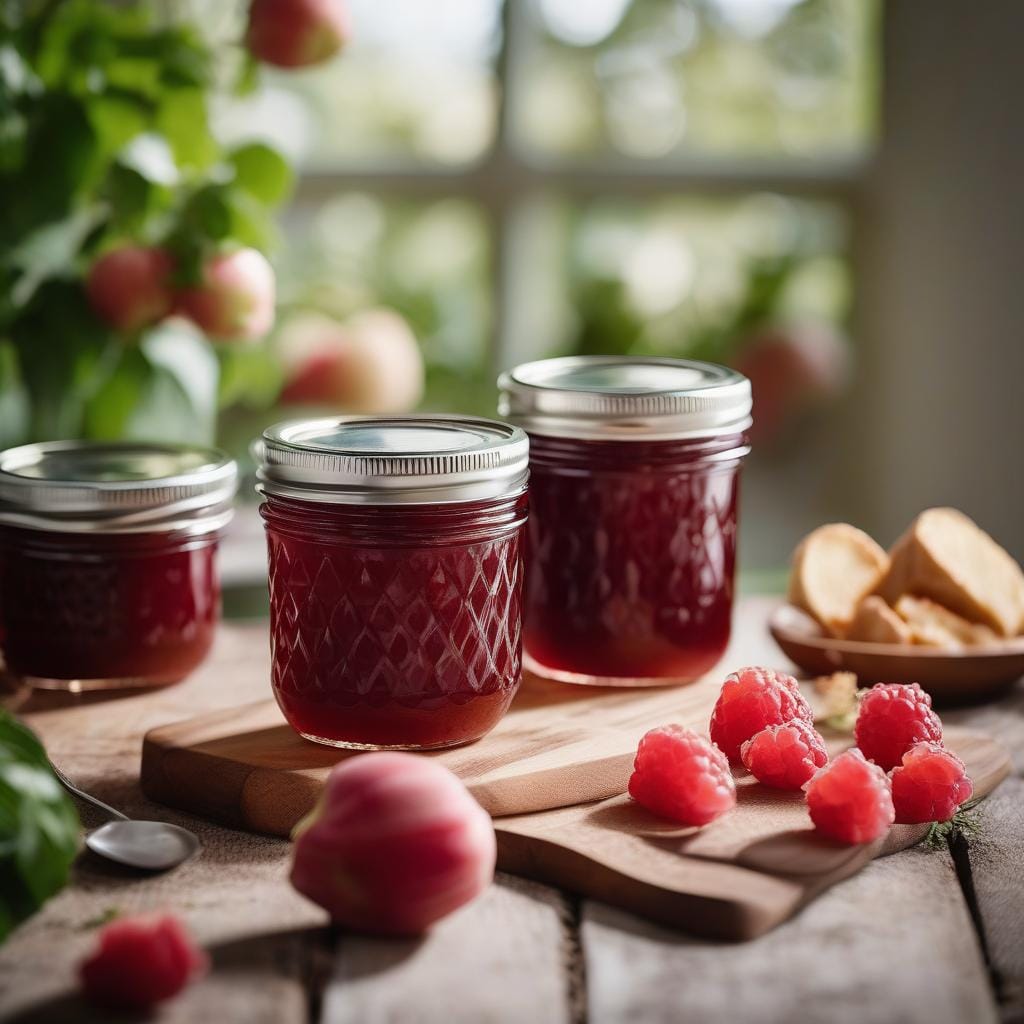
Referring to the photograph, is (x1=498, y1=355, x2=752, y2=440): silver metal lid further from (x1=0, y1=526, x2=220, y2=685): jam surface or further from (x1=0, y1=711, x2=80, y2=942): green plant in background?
(x1=0, y1=711, x2=80, y2=942): green plant in background

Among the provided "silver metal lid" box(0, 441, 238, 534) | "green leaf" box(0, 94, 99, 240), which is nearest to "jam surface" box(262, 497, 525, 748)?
"silver metal lid" box(0, 441, 238, 534)

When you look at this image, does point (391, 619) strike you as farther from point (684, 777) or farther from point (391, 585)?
point (684, 777)

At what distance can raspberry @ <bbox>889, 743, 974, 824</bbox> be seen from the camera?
1.13m

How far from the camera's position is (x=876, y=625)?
1.46 m

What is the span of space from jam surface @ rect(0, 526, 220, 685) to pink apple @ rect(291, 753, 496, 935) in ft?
1.65

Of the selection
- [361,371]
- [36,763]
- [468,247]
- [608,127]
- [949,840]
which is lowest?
[949,840]

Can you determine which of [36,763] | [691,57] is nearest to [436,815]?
[36,763]

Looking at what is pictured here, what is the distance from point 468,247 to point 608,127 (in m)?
0.33

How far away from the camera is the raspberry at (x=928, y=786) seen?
1.13 m

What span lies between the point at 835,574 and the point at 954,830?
43 cm

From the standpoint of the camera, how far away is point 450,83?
2.64m

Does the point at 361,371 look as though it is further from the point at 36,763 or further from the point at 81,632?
the point at 36,763

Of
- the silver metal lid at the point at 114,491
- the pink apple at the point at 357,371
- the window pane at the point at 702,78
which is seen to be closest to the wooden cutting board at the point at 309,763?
the silver metal lid at the point at 114,491

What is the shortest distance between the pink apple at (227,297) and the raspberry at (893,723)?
2.42ft
